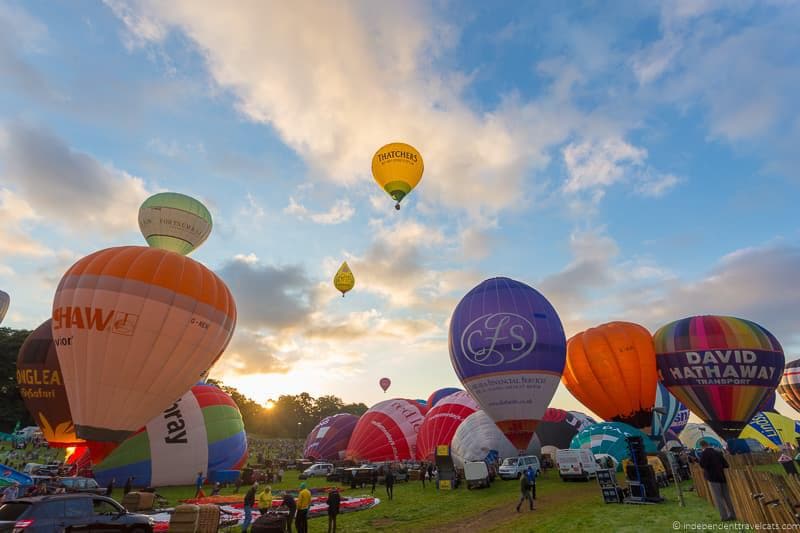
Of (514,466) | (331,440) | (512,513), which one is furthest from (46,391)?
(331,440)

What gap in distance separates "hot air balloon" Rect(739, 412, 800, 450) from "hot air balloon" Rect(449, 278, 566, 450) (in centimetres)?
2399

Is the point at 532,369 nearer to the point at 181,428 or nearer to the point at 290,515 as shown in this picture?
the point at 290,515

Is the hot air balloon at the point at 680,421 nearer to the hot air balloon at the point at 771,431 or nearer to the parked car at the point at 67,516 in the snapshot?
the hot air balloon at the point at 771,431

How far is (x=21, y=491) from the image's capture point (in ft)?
66.0

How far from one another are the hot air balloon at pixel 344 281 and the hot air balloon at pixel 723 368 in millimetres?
33353

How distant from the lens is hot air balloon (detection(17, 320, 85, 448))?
25.3 meters

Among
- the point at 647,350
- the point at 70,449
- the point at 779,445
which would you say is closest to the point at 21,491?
the point at 70,449

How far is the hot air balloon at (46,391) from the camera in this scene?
25.3m

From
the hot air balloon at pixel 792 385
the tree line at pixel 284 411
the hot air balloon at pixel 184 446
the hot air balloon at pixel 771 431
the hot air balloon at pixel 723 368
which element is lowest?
the hot air balloon at pixel 184 446

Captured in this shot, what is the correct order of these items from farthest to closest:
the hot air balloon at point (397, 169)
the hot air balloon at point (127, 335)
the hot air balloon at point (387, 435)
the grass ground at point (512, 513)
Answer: the hot air balloon at point (387, 435) < the hot air balloon at point (397, 169) < the hot air balloon at point (127, 335) < the grass ground at point (512, 513)

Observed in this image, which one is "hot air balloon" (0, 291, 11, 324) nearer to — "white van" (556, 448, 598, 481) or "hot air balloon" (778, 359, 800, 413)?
"white van" (556, 448, 598, 481)

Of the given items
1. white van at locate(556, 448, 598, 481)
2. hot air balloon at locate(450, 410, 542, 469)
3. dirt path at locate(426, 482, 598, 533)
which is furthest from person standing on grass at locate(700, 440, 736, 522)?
hot air balloon at locate(450, 410, 542, 469)

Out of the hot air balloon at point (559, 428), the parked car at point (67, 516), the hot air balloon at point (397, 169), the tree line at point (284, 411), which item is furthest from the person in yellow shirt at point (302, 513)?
the tree line at point (284, 411)

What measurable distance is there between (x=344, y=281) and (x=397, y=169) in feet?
79.5
